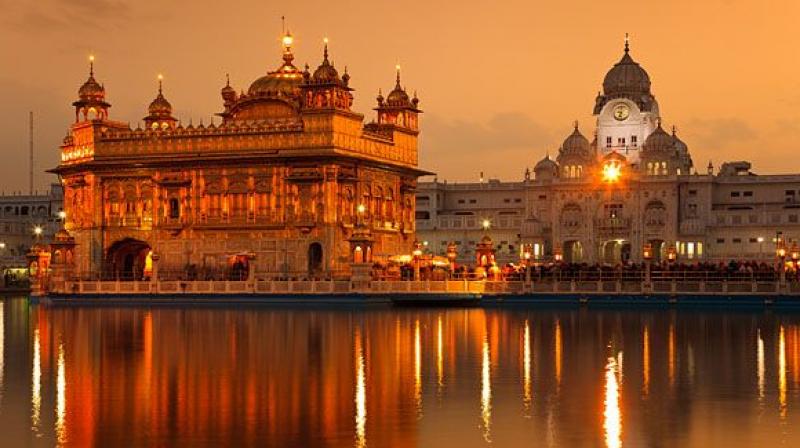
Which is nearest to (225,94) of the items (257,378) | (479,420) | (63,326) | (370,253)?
(370,253)

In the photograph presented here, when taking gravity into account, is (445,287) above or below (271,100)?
below

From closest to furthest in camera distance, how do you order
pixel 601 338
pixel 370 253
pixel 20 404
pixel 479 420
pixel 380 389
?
1. pixel 479 420
2. pixel 20 404
3. pixel 380 389
4. pixel 601 338
5. pixel 370 253

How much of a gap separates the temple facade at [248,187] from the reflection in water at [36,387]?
2854 cm

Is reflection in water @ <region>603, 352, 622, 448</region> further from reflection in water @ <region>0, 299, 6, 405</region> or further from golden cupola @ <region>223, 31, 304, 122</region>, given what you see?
golden cupola @ <region>223, 31, 304, 122</region>

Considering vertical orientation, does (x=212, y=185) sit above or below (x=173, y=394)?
above

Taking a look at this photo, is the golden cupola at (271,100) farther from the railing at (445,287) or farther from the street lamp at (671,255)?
the street lamp at (671,255)

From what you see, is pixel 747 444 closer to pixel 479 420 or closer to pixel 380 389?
pixel 479 420

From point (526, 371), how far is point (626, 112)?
291ft

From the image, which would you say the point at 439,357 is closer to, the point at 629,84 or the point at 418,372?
the point at 418,372

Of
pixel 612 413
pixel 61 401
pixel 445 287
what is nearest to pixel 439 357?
pixel 612 413

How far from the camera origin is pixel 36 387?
2345cm

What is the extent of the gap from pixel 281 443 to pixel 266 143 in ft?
153

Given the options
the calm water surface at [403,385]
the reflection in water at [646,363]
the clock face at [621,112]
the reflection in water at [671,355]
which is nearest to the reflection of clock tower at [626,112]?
the clock face at [621,112]

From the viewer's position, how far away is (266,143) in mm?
63375
